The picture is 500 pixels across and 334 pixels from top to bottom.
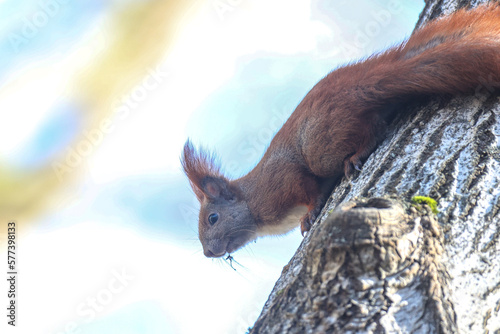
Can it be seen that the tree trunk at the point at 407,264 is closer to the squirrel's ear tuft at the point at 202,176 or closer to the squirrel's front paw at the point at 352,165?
the squirrel's front paw at the point at 352,165

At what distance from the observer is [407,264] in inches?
71.8

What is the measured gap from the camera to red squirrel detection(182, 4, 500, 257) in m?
Result: 2.99

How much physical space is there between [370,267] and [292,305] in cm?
34

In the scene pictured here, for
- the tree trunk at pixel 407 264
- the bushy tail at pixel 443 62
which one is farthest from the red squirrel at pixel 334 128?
the tree trunk at pixel 407 264

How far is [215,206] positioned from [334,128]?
2141 mm

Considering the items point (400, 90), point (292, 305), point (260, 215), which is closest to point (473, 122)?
point (400, 90)

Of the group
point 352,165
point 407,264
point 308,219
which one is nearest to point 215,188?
point 308,219

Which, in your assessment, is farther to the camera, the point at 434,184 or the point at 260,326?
the point at 434,184

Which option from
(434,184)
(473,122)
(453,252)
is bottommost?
(453,252)

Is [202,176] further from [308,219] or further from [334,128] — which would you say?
[334,128]

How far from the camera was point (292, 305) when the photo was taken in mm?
1916

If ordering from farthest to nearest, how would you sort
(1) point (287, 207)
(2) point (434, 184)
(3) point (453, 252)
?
(1) point (287, 207) → (2) point (434, 184) → (3) point (453, 252)

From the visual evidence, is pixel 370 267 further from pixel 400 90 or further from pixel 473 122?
pixel 400 90

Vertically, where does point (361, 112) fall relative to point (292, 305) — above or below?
above
